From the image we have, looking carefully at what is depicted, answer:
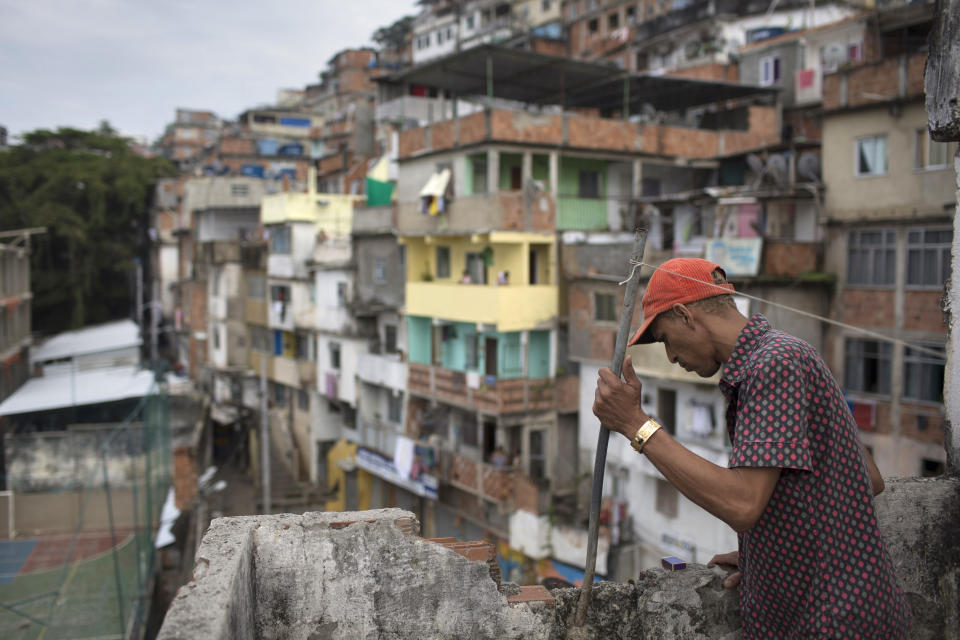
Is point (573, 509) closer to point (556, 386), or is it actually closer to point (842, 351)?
point (556, 386)

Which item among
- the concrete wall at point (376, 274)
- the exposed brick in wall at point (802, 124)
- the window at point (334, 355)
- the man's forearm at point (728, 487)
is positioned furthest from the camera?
the window at point (334, 355)

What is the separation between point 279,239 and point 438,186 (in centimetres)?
1345

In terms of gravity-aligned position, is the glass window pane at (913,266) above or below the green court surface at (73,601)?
above

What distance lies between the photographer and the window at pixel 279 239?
33.8 m

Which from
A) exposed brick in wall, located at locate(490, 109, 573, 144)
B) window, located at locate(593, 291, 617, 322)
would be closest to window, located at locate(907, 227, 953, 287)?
window, located at locate(593, 291, 617, 322)

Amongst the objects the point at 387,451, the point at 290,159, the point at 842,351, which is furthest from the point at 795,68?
the point at 290,159

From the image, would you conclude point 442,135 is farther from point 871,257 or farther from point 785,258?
point 871,257

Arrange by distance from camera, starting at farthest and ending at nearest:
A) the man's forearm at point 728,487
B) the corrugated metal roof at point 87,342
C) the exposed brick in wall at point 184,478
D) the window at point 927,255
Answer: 1. the corrugated metal roof at point 87,342
2. the exposed brick in wall at point 184,478
3. the window at point 927,255
4. the man's forearm at point 728,487

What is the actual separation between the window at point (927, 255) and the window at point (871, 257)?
1.36 ft

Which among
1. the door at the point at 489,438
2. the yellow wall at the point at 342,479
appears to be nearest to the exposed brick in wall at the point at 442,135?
the door at the point at 489,438

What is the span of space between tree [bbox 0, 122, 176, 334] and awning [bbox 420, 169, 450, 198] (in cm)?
2737

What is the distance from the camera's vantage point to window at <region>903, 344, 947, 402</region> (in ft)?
53.3

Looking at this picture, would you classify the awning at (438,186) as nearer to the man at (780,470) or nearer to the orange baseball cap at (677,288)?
the orange baseball cap at (677,288)

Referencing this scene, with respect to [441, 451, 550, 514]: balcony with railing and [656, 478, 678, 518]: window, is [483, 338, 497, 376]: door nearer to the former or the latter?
[441, 451, 550, 514]: balcony with railing
